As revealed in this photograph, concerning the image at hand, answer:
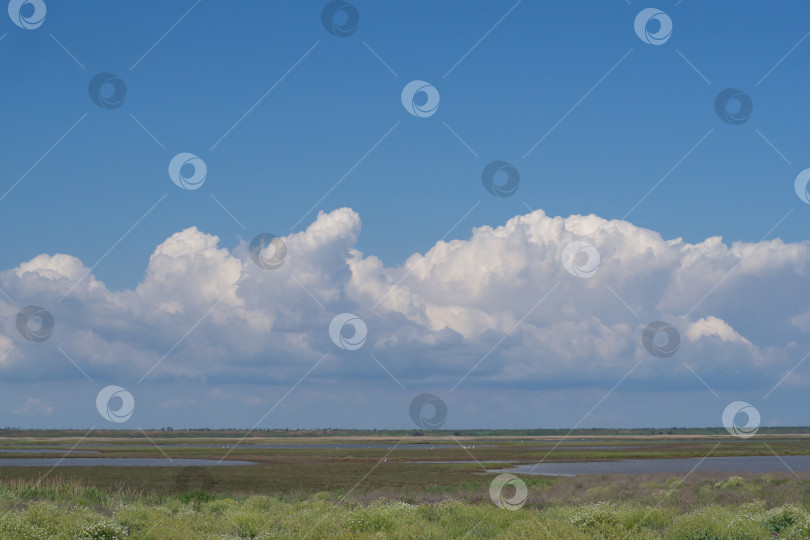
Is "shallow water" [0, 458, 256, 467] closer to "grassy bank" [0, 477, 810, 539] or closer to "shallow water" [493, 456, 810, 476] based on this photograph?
"shallow water" [493, 456, 810, 476]

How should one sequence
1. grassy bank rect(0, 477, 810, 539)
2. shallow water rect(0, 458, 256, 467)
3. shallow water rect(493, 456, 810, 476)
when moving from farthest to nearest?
1. shallow water rect(0, 458, 256, 467)
2. shallow water rect(493, 456, 810, 476)
3. grassy bank rect(0, 477, 810, 539)

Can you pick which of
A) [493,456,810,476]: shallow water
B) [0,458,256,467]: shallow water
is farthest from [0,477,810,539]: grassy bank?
[0,458,256,467]: shallow water

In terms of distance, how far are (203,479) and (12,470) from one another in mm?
26785

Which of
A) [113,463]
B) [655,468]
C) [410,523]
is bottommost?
[410,523]

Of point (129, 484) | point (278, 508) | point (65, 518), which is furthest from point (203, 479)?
point (65, 518)

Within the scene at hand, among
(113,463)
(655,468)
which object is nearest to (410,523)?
(655,468)

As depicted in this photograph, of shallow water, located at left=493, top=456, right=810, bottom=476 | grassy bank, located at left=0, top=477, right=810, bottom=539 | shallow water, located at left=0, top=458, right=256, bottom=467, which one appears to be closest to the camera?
grassy bank, located at left=0, top=477, right=810, bottom=539

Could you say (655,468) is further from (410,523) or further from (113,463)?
(113,463)

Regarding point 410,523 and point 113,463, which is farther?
point 113,463

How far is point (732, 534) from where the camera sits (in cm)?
2305

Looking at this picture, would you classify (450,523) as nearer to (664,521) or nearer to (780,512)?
(664,521)

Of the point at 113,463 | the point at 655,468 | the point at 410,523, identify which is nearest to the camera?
the point at 410,523

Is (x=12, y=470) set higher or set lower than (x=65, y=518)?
higher

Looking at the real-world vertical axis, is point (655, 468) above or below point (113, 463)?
below
